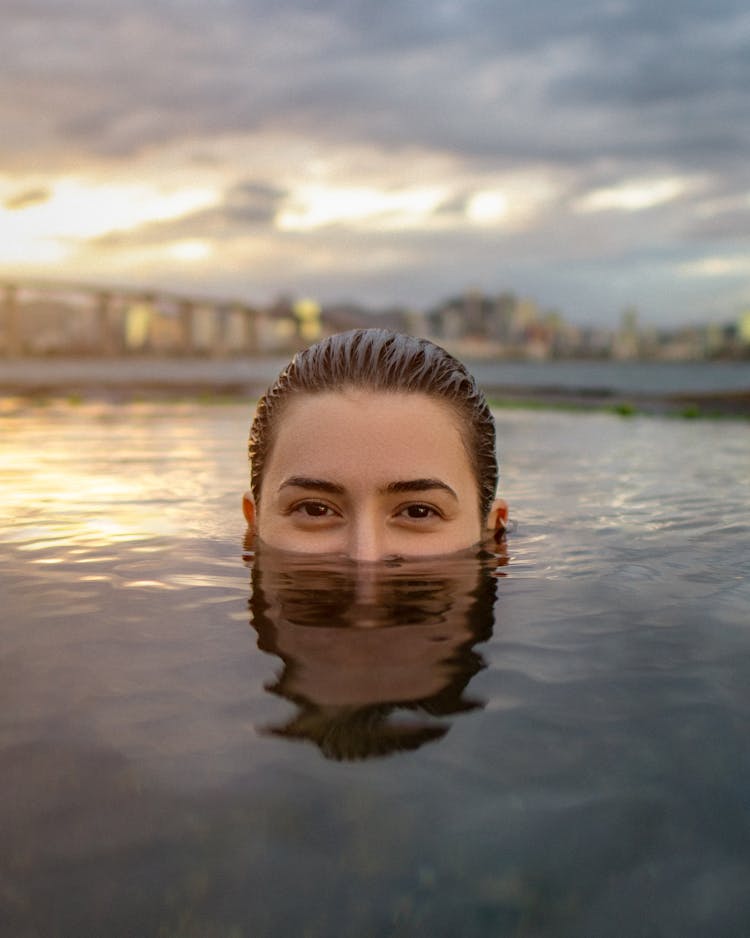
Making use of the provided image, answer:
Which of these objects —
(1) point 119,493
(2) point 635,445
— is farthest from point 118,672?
(2) point 635,445

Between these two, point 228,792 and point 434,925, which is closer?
point 434,925

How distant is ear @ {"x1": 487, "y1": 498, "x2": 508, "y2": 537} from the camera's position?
18.0ft

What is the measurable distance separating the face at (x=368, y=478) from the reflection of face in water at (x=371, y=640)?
0.12 meters

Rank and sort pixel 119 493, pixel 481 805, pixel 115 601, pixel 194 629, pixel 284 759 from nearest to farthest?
pixel 481 805 → pixel 284 759 → pixel 194 629 → pixel 115 601 → pixel 119 493

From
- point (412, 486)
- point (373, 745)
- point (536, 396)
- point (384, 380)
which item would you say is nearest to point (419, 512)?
point (412, 486)

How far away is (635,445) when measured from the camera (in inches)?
524

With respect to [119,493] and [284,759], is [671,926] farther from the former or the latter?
[119,493]

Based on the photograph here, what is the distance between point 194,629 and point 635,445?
34.9ft

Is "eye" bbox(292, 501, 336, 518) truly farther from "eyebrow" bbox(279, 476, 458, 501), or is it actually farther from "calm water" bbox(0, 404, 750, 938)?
"calm water" bbox(0, 404, 750, 938)

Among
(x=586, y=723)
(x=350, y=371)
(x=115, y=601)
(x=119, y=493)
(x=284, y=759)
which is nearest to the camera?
(x=284, y=759)

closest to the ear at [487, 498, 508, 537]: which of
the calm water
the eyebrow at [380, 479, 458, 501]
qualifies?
the calm water

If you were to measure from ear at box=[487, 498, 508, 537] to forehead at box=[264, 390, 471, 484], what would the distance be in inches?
30.7

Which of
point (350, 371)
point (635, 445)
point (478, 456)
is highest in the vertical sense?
point (350, 371)

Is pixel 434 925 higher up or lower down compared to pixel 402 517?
lower down
